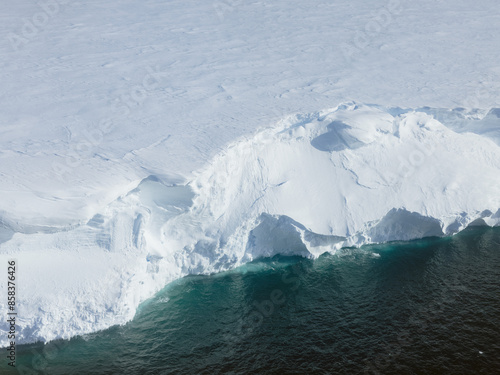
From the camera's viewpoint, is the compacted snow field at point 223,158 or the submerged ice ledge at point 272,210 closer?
the submerged ice ledge at point 272,210

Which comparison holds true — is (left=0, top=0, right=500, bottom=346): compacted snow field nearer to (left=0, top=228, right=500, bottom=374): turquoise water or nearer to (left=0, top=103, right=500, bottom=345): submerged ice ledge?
(left=0, top=103, right=500, bottom=345): submerged ice ledge

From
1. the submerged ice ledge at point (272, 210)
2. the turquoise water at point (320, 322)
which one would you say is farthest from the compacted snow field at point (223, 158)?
the turquoise water at point (320, 322)

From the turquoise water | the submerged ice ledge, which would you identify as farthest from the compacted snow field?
the turquoise water

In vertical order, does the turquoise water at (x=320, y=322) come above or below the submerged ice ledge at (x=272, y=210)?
below

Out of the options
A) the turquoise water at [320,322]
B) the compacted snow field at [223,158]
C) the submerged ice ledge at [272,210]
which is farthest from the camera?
the compacted snow field at [223,158]

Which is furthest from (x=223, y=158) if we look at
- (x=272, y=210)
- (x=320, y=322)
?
(x=320, y=322)

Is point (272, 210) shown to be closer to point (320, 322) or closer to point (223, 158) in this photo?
point (223, 158)

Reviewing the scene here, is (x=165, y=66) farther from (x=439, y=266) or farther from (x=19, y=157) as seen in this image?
(x=439, y=266)

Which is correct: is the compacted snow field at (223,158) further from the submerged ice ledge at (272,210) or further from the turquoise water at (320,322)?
the turquoise water at (320,322)
